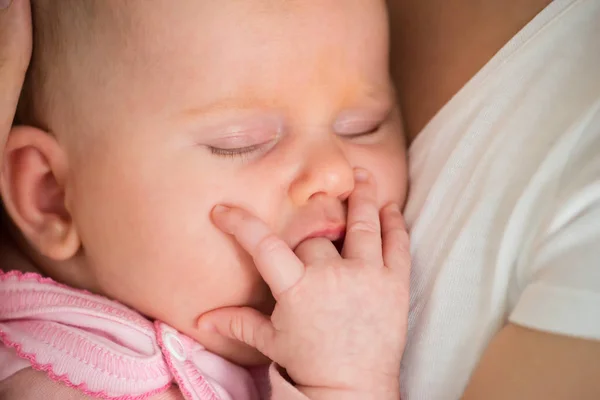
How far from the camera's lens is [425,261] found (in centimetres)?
86

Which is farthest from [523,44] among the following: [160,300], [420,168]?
[160,300]

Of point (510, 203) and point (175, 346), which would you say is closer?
point (510, 203)

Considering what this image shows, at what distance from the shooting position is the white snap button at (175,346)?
2.99ft

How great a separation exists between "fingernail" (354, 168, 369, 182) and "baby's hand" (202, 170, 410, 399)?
132 mm

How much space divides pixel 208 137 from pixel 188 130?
0.03m

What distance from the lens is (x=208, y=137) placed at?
82 centimetres

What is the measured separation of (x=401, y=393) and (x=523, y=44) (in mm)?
515

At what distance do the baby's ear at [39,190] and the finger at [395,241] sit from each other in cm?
48

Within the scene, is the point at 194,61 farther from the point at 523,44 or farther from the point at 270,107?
the point at 523,44

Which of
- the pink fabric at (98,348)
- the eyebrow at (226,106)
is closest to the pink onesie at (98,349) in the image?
the pink fabric at (98,348)

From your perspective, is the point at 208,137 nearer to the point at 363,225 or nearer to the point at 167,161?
the point at 167,161

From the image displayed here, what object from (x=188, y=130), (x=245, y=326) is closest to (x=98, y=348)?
(x=245, y=326)

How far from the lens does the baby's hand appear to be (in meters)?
0.80

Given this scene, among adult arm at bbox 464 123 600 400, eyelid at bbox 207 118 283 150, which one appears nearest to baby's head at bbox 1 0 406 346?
eyelid at bbox 207 118 283 150
